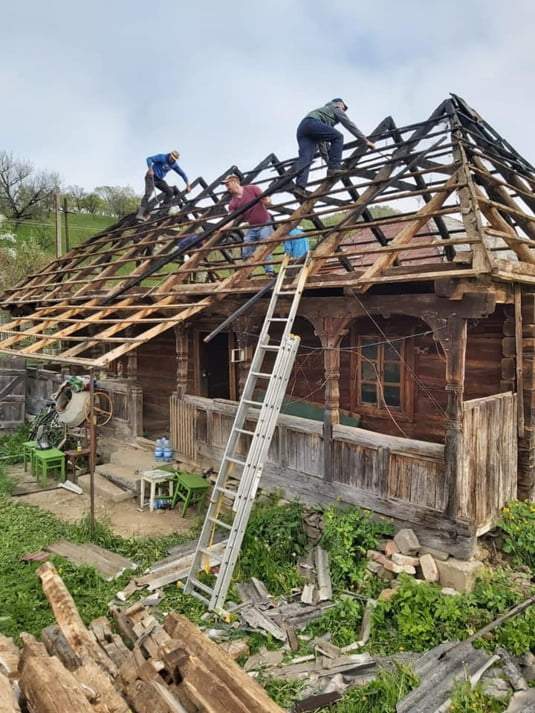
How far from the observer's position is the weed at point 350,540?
6336 millimetres

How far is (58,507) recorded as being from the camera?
9.23 metres

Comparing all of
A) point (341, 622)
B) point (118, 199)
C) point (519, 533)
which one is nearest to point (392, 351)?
point (519, 533)

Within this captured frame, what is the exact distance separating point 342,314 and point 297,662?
14.8 ft

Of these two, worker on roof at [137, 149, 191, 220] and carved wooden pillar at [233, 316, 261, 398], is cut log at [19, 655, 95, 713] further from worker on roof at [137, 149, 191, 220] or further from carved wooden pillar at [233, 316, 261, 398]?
worker on roof at [137, 149, 191, 220]

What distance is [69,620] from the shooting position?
17.7ft

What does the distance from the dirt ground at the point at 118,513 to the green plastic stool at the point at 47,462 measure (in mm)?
422

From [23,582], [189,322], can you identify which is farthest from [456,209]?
[23,582]

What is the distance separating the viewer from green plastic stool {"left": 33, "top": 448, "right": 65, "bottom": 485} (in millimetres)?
10414

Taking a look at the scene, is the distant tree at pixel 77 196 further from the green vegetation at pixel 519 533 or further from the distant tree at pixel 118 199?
the green vegetation at pixel 519 533

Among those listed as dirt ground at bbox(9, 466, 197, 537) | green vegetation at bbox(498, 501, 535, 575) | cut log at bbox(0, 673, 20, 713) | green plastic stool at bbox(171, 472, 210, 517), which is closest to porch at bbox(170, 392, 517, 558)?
green vegetation at bbox(498, 501, 535, 575)

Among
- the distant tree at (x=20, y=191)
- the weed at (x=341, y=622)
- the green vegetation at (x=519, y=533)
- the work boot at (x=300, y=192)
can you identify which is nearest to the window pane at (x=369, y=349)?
the work boot at (x=300, y=192)

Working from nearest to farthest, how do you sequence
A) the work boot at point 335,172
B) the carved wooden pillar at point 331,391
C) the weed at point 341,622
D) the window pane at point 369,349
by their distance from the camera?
the weed at point 341,622 → the carved wooden pillar at point 331,391 → the work boot at point 335,172 → the window pane at point 369,349

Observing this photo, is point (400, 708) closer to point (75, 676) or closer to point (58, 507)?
point (75, 676)

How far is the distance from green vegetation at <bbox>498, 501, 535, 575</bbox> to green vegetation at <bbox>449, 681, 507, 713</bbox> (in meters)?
2.15
